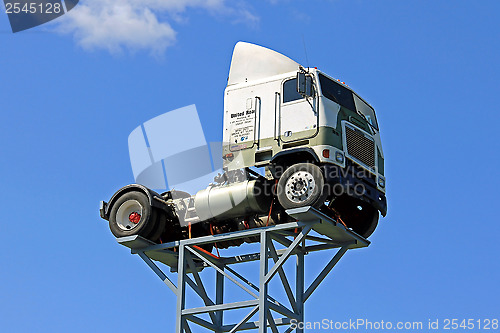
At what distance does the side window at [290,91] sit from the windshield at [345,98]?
75 centimetres

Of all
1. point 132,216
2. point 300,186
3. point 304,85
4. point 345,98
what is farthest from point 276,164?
point 132,216

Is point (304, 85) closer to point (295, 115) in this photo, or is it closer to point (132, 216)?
point (295, 115)

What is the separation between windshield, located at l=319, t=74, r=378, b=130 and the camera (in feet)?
109

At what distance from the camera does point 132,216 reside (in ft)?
113

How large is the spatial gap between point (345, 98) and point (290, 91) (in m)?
1.68

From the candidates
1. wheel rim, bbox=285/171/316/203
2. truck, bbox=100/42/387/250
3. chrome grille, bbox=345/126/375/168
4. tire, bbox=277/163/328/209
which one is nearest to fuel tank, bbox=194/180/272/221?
truck, bbox=100/42/387/250

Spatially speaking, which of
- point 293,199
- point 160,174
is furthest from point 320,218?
point 160,174

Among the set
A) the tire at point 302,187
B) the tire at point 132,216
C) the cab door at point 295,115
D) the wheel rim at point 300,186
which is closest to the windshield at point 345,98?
the cab door at point 295,115

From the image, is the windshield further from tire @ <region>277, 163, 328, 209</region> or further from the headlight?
tire @ <region>277, 163, 328, 209</region>

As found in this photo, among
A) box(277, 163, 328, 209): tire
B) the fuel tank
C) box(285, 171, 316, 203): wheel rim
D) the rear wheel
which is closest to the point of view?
box(277, 163, 328, 209): tire

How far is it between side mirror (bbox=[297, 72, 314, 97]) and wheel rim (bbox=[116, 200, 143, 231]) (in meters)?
6.08

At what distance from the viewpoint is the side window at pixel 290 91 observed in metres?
33.1

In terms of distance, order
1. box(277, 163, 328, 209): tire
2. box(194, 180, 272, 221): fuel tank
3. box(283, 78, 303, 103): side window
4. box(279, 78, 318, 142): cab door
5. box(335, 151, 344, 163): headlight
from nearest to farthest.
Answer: box(277, 163, 328, 209): tire < box(335, 151, 344, 163): headlight < box(279, 78, 318, 142): cab door < box(194, 180, 272, 221): fuel tank < box(283, 78, 303, 103): side window

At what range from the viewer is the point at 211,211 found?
109ft
